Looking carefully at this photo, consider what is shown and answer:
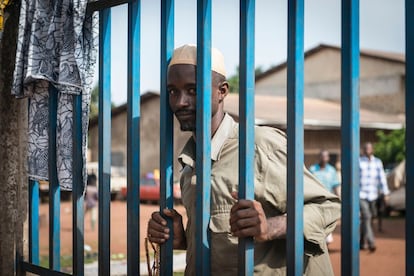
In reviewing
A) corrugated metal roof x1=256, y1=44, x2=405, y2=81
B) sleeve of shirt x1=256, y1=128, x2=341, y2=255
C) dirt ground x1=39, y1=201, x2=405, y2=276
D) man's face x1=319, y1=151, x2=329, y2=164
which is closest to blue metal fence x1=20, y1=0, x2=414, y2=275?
sleeve of shirt x1=256, y1=128, x2=341, y2=255

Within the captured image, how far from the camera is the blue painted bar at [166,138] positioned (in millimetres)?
2312

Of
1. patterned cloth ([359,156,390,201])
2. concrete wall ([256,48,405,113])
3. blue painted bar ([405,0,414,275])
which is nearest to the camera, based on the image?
blue painted bar ([405,0,414,275])

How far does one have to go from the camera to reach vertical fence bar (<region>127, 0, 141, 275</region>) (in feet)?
8.04

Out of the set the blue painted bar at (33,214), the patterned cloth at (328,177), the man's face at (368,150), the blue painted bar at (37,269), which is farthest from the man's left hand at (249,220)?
the patterned cloth at (328,177)

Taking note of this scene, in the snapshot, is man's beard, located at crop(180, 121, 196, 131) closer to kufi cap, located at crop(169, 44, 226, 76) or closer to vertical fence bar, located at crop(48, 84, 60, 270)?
kufi cap, located at crop(169, 44, 226, 76)

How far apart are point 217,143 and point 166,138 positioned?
21 centimetres

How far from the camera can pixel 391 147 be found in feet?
58.1

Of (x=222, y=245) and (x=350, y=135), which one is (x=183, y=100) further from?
(x=350, y=135)

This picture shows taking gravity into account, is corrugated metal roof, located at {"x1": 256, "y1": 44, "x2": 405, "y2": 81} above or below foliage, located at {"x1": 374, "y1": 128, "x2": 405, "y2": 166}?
above

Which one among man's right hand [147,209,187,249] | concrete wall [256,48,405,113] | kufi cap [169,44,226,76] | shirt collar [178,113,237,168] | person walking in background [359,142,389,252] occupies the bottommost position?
person walking in background [359,142,389,252]

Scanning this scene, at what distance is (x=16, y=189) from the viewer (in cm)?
324

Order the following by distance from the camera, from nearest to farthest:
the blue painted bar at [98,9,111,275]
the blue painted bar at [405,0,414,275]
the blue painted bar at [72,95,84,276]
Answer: the blue painted bar at [405,0,414,275]
the blue painted bar at [98,9,111,275]
the blue painted bar at [72,95,84,276]

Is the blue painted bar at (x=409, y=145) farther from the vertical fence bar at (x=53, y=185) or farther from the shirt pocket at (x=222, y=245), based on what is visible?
the vertical fence bar at (x=53, y=185)

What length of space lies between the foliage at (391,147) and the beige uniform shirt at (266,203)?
1591cm
